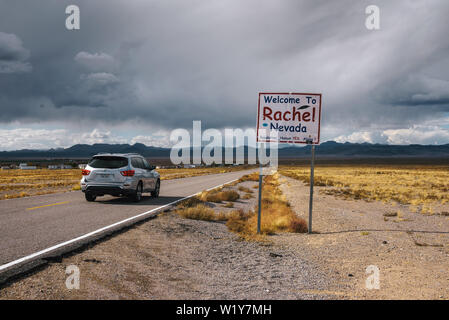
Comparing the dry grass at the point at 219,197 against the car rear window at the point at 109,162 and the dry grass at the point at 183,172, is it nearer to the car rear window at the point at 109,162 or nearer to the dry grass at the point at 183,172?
the car rear window at the point at 109,162

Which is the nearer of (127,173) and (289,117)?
(289,117)

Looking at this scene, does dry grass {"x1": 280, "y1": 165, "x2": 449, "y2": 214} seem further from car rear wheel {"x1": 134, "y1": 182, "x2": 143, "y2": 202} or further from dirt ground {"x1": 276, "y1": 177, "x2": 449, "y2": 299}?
car rear wheel {"x1": 134, "y1": 182, "x2": 143, "y2": 202}

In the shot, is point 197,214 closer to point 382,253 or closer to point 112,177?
point 112,177

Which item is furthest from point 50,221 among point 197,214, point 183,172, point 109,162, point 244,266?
point 183,172

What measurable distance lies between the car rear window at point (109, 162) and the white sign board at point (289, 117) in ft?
23.7

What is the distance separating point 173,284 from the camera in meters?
5.02

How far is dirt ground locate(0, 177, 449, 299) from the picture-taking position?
186 inches

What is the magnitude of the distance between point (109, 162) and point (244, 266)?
9.37 meters

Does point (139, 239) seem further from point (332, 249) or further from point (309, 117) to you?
point (309, 117)

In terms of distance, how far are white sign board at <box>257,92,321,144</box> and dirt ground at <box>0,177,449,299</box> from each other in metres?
2.52

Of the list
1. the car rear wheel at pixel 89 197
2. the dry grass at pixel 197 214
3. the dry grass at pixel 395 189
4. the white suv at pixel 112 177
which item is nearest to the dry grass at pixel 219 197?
the white suv at pixel 112 177

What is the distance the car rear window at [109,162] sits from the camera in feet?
45.4

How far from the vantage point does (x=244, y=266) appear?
615 cm

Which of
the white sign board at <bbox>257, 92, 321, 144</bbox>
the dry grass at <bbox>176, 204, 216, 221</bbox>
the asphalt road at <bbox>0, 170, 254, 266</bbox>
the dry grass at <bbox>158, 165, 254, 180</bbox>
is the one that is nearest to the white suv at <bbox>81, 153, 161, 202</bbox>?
the asphalt road at <bbox>0, 170, 254, 266</bbox>
